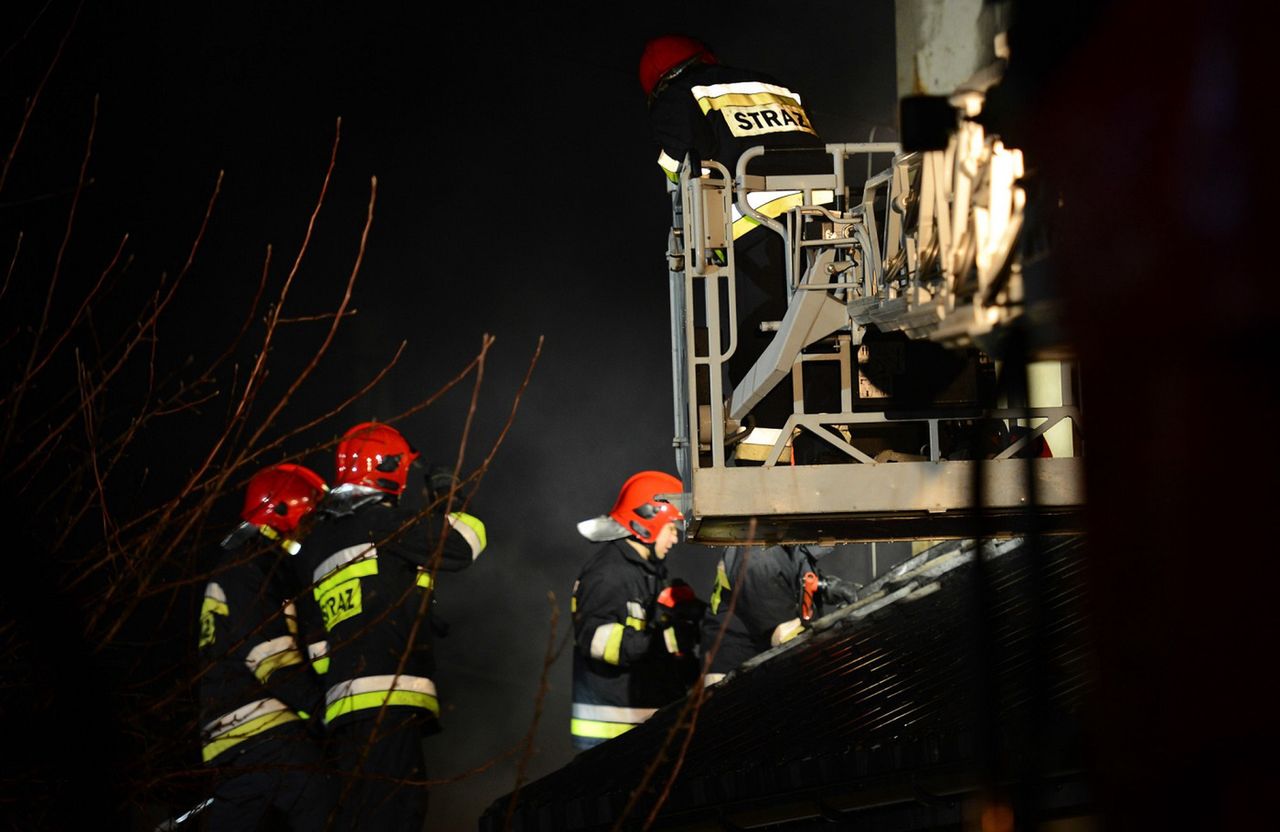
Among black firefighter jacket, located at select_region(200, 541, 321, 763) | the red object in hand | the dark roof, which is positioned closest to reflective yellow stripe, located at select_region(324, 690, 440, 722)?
black firefighter jacket, located at select_region(200, 541, 321, 763)

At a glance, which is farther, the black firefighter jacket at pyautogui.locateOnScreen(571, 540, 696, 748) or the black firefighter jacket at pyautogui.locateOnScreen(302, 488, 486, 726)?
the black firefighter jacket at pyautogui.locateOnScreen(571, 540, 696, 748)

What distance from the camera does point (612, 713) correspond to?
790 cm

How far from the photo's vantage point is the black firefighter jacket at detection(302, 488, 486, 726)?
20.8 feet

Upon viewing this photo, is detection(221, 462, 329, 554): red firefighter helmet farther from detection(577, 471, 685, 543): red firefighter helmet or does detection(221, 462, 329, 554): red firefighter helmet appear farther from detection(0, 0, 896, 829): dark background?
detection(0, 0, 896, 829): dark background

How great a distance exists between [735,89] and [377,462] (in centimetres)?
271

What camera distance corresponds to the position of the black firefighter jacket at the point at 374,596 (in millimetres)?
6332

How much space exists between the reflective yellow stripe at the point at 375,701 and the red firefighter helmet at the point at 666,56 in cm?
300

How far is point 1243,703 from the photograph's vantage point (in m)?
1.46

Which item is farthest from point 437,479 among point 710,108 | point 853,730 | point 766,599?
point 853,730

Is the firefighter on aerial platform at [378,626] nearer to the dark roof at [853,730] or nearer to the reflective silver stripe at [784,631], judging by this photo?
the dark roof at [853,730]

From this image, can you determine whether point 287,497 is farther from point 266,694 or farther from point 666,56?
point 666,56

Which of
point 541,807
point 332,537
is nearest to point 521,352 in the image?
point 332,537

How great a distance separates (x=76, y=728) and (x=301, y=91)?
8520mm

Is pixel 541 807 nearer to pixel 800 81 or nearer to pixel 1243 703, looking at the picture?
pixel 1243 703
